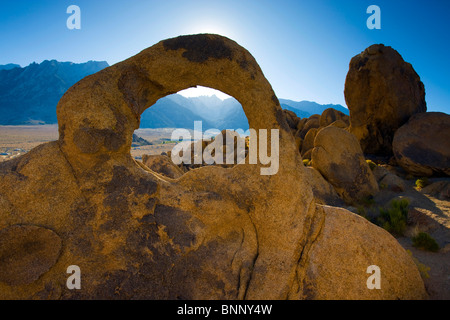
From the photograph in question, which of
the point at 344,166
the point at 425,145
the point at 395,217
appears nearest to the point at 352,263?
the point at 395,217

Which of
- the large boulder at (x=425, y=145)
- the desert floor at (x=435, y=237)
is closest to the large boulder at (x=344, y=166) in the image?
the desert floor at (x=435, y=237)

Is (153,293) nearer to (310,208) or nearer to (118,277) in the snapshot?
(118,277)

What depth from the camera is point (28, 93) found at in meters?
119

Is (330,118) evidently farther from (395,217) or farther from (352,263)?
(352,263)

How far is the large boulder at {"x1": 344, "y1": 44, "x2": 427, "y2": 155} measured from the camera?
11.4 meters

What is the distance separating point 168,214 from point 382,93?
1265cm

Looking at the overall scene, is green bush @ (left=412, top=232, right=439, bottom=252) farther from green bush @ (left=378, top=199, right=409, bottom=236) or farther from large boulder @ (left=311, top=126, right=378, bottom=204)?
large boulder @ (left=311, top=126, right=378, bottom=204)

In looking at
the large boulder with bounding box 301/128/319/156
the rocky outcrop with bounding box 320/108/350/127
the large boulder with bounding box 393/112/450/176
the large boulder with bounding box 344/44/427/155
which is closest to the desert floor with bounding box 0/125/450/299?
the large boulder with bounding box 393/112/450/176

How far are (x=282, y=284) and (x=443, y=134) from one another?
420 inches

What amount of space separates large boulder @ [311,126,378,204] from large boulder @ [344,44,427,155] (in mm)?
4985

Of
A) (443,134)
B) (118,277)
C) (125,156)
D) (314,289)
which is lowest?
(314,289)

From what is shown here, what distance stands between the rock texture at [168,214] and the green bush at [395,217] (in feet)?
11.3

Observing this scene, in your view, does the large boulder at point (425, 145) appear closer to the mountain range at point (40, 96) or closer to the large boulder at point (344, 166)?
the large boulder at point (344, 166)
